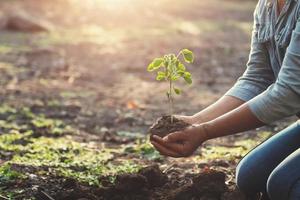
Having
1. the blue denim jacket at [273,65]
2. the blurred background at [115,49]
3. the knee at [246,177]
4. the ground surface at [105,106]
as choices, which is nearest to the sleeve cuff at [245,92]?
the blue denim jacket at [273,65]

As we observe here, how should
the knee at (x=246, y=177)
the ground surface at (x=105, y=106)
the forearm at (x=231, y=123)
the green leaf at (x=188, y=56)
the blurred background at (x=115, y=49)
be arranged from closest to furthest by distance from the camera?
1. the forearm at (x=231, y=123)
2. the green leaf at (x=188, y=56)
3. the knee at (x=246, y=177)
4. the ground surface at (x=105, y=106)
5. the blurred background at (x=115, y=49)

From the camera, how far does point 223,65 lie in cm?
959

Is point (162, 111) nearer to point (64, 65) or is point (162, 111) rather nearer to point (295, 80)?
point (64, 65)

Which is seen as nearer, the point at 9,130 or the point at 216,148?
the point at 216,148

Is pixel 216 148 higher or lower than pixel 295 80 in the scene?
lower

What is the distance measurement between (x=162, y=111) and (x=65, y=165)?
251 centimetres

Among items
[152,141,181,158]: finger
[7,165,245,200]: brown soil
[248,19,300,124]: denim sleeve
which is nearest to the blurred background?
[7,165,245,200]: brown soil

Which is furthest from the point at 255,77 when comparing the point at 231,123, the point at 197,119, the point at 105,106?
the point at 105,106

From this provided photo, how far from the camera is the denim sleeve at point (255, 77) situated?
3488mm

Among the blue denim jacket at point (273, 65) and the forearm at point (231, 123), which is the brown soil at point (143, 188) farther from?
the blue denim jacket at point (273, 65)

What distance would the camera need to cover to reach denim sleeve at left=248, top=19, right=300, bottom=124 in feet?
9.62

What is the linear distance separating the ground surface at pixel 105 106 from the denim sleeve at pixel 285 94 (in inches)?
19.6

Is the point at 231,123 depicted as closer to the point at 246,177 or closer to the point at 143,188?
the point at 246,177

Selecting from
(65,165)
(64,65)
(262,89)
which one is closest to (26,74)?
(64,65)
